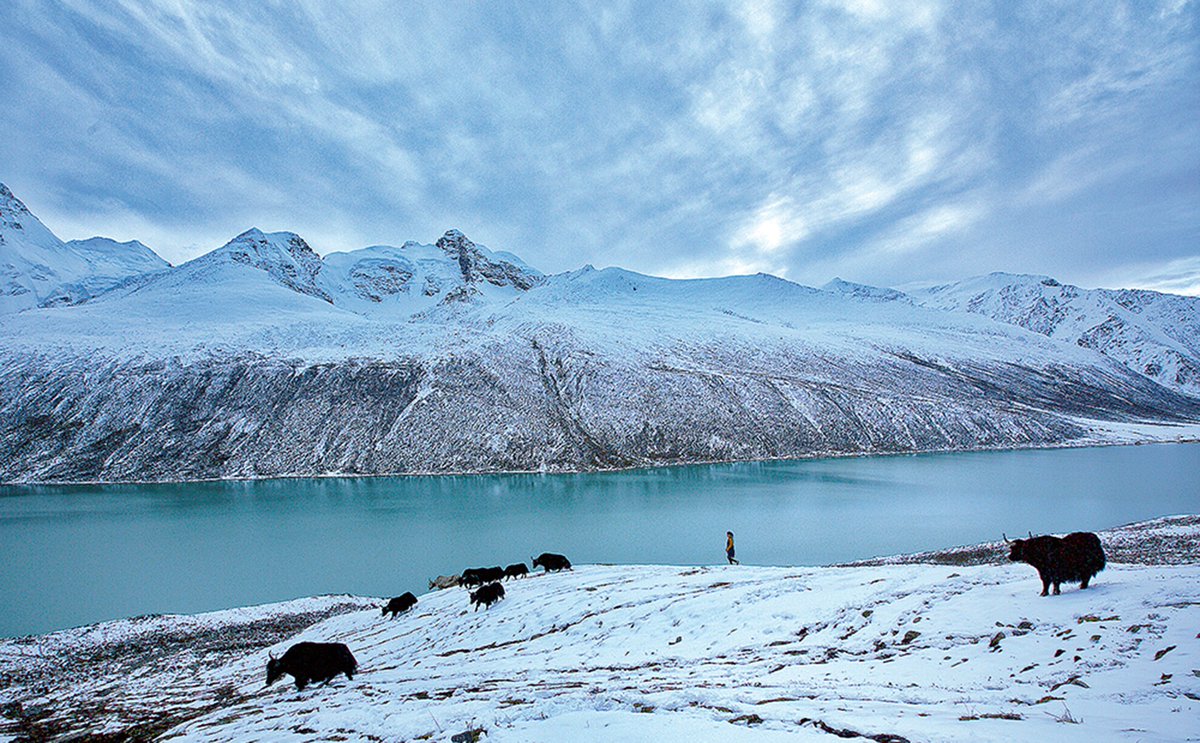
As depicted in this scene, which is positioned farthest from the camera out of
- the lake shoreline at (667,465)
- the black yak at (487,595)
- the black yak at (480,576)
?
the lake shoreline at (667,465)

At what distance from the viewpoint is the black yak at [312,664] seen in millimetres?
12508

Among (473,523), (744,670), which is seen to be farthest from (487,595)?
(473,523)

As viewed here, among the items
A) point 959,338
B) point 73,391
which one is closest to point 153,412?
point 73,391

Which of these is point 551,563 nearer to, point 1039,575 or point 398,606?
point 398,606

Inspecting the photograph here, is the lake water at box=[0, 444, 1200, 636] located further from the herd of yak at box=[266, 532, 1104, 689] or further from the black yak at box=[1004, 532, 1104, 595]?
the black yak at box=[1004, 532, 1104, 595]

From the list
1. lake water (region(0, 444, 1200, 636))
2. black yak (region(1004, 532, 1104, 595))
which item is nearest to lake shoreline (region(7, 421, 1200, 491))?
lake water (region(0, 444, 1200, 636))

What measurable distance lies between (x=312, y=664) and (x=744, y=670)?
10101 mm

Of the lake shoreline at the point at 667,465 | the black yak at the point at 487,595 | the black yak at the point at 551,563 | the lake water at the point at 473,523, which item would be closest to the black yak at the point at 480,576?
the black yak at the point at 551,563

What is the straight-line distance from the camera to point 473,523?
51188 mm

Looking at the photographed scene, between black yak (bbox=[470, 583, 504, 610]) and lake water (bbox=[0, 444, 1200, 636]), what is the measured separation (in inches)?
665

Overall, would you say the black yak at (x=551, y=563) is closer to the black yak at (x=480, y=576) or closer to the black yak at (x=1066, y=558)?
the black yak at (x=480, y=576)

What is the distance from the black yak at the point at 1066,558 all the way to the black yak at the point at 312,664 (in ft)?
51.1

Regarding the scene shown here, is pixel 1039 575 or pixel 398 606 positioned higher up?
pixel 1039 575

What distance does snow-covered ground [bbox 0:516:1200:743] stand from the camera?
594 centimetres
